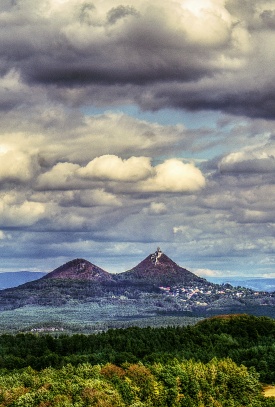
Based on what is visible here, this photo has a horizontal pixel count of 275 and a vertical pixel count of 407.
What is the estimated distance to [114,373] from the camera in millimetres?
161500

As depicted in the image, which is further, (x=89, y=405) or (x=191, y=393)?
(x=191, y=393)

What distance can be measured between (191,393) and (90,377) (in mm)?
20782

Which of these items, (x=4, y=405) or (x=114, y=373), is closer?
(x=4, y=405)

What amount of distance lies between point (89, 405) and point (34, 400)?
Result: 397 inches

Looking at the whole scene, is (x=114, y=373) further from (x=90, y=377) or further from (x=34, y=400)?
(x=34, y=400)

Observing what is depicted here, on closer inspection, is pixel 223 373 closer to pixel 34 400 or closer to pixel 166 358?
pixel 166 358

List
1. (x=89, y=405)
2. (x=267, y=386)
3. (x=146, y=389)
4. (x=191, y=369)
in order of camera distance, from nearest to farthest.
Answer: (x=89, y=405), (x=146, y=389), (x=191, y=369), (x=267, y=386)

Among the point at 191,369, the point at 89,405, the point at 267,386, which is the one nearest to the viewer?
the point at 89,405

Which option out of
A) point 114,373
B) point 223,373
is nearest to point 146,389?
point 114,373

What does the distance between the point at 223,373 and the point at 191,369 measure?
8229mm

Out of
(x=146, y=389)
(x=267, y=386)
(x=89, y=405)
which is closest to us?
(x=89, y=405)

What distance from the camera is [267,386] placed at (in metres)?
190

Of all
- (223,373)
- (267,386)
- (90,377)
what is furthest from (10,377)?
(267,386)

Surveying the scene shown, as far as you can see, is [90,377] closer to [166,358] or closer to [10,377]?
[10,377]
